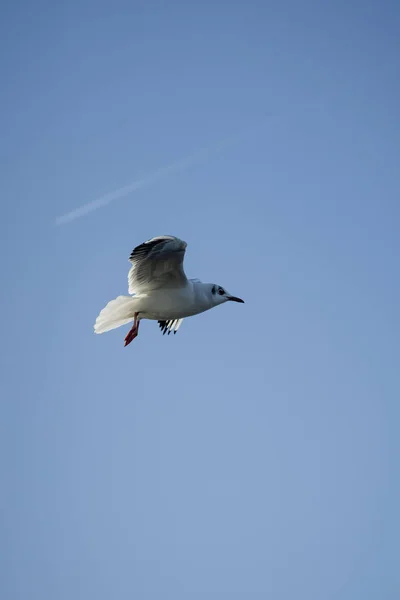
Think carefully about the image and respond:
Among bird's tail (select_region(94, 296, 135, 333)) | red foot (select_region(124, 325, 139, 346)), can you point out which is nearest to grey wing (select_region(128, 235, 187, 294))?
bird's tail (select_region(94, 296, 135, 333))

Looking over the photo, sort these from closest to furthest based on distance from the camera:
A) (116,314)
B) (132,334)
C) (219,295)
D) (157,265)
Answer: (157,265) → (132,334) → (116,314) → (219,295)

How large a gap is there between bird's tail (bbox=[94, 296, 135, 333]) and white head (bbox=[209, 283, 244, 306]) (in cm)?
159

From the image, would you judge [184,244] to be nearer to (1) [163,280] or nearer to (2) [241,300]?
(1) [163,280]

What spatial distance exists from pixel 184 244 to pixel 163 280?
117cm

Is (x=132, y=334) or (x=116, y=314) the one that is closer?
(x=132, y=334)

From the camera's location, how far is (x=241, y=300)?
2145 cm

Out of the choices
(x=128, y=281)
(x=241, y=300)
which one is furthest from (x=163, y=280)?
(x=241, y=300)

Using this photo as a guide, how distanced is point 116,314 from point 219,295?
2.06 metres

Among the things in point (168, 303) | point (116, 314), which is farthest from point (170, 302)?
point (116, 314)

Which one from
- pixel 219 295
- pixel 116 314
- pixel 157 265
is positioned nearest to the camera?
pixel 157 265

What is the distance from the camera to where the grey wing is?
19062 mm

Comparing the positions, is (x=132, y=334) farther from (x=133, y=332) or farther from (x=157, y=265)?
(x=157, y=265)

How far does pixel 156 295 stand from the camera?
2016 cm

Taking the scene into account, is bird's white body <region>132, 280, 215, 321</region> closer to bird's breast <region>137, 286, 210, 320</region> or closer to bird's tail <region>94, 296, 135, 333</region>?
bird's breast <region>137, 286, 210, 320</region>
